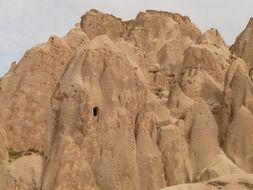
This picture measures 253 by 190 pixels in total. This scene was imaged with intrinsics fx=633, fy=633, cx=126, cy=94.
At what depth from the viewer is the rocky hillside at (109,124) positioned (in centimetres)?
3153

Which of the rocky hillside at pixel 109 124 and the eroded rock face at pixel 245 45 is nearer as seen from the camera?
the rocky hillside at pixel 109 124

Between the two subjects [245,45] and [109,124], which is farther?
[245,45]

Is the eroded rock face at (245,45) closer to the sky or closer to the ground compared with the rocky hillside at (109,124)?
closer to the sky

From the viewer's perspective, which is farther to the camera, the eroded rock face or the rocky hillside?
the eroded rock face

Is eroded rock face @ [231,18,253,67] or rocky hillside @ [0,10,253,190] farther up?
eroded rock face @ [231,18,253,67]

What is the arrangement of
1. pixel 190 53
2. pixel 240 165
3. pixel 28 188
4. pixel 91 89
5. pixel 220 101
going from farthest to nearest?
pixel 190 53
pixel 220 101
pixel 240 165
pixel 91 89
pixel 28 188

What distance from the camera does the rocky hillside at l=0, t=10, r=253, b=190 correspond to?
31531 millimetres

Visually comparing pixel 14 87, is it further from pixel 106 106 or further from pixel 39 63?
pixel 106 106

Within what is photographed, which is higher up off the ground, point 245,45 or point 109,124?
point 245,45

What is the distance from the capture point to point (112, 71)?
35062 mm

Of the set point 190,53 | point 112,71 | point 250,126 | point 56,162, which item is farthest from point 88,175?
point 190,53

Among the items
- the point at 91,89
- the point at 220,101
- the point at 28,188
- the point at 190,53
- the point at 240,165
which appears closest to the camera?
the point at 28,188

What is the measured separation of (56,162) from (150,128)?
22.1 feet

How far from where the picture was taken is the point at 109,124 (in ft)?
109
